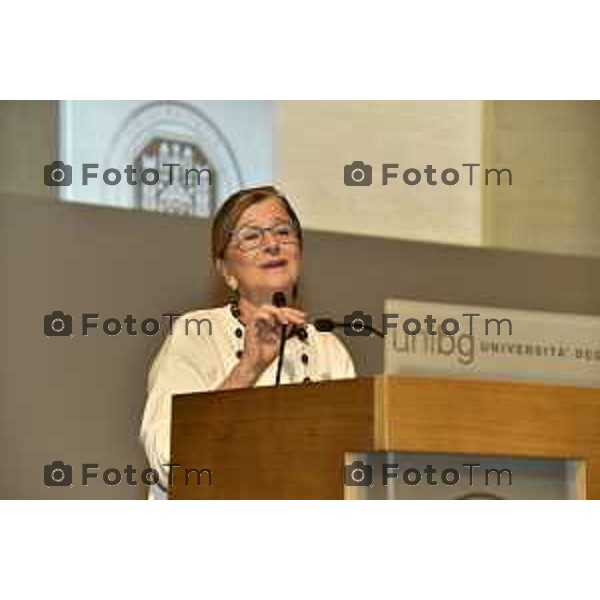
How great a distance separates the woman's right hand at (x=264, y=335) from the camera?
8.01 feet

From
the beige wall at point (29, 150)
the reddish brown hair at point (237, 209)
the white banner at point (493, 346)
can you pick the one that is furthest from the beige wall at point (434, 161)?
the reddish brown hair at point (237, 209)

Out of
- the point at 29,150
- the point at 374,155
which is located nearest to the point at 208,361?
the point at 29,150

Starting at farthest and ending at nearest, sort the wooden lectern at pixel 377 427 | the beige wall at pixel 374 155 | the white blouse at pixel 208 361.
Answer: the beige wall at pixel 374 155 → the white blouse at pixel 208 361 → the wooden lectern at pixel 377 427

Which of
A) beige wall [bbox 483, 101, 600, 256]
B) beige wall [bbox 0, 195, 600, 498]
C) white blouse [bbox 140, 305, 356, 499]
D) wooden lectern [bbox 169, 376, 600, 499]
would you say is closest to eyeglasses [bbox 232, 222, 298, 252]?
white blouse [bbox 140, 305, 356, 499]

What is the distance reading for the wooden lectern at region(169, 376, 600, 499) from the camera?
2.06m

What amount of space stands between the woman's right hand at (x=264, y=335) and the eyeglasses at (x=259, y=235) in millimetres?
→ 170

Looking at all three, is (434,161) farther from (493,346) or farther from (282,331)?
(282,331)

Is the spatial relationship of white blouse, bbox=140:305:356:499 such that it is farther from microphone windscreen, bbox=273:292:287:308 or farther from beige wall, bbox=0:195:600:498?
beige wall, bbox=0:195:600:498

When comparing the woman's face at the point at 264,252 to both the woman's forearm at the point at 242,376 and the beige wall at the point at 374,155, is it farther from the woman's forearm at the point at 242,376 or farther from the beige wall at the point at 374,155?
the beige wall at the point at 374,155

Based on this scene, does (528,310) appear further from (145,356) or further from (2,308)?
(2,308)

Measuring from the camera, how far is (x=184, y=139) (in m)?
3.15

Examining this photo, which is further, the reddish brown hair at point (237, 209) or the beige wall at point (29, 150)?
the beige wall at point (29, 150)
